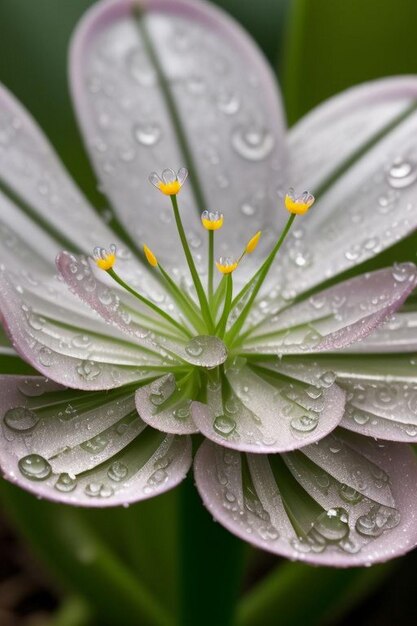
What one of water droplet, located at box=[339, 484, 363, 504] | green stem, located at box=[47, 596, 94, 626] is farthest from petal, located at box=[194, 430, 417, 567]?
green stem, located at box=[47, 596, 94, 626]

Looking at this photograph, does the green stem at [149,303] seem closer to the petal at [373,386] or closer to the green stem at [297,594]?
the petal at [373,386]

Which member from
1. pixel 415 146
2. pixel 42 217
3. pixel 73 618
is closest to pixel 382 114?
pixel 415 146

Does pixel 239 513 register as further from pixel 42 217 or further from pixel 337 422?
pixel 42 217

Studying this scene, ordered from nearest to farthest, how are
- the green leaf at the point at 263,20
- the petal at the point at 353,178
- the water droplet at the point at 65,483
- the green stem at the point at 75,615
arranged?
the water droplet at the point at 65,483 → the petal at the point at 353,178 → the green stem at the point at 75,615 → the green leaf at the point at 263,20

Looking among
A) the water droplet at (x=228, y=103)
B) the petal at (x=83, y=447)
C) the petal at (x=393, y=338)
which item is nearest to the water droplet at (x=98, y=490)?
the petal at (x=83, y=447)

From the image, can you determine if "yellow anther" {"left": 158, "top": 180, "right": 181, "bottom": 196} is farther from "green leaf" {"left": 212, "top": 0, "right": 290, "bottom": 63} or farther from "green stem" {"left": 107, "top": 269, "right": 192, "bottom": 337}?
"green leaf" {"left": 212, "top": 0, "right": 290, "bottom": 63}

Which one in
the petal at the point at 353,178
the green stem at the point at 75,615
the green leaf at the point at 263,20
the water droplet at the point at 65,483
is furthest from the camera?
the green leaf at the point at 263,20
